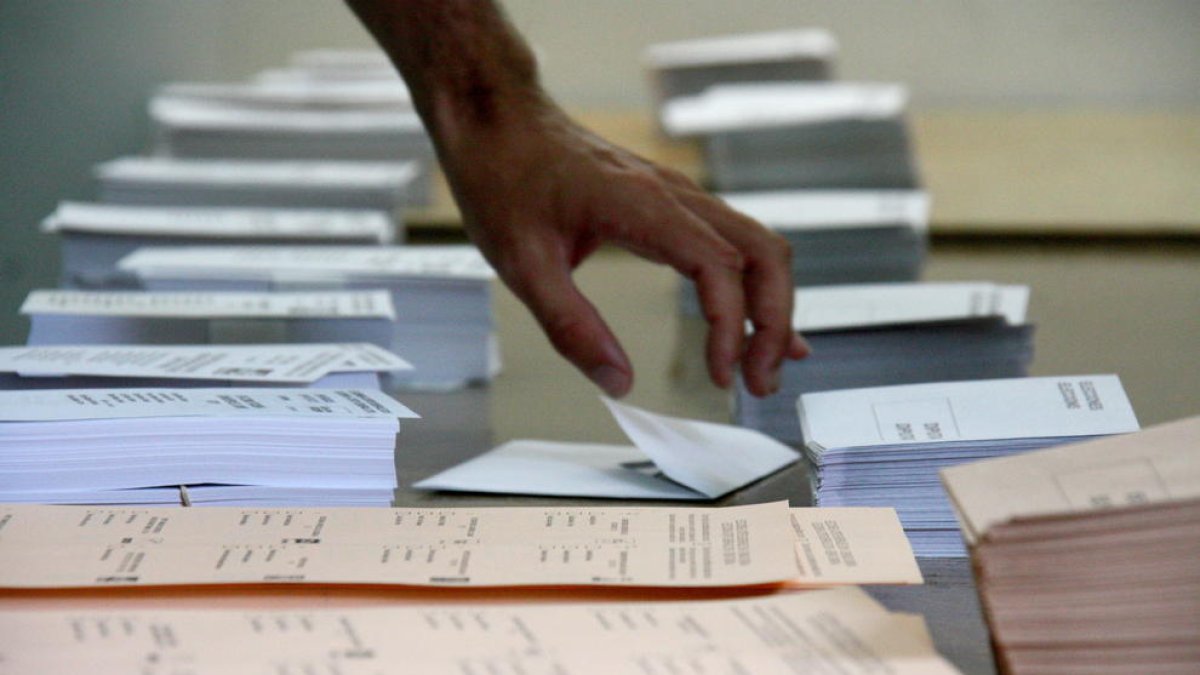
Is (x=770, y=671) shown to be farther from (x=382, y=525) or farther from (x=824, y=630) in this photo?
(x=382, y=525)

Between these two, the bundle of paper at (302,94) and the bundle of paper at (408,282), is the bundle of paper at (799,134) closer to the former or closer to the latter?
the bundle of paper at (302,94)

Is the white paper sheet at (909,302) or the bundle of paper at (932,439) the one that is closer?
the bundle of paper at (932,439)

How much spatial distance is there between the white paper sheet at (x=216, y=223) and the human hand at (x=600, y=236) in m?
0.47

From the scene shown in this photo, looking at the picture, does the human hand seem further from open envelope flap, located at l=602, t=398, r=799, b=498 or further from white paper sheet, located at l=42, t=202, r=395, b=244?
white paper sheet, located at l=42, t=202, r=395, b=244

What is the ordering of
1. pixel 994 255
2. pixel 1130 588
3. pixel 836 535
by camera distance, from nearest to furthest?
pixel 1130 588, pixel 836 535, pixel 994 255

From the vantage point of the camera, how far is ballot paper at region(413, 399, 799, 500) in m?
0.98

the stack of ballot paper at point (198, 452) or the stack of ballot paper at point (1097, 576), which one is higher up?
the stack of ballot paper at point (1097, 576)

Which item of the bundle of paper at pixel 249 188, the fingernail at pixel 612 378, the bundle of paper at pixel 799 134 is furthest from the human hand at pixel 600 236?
the bundle of paper at pixel 799 134

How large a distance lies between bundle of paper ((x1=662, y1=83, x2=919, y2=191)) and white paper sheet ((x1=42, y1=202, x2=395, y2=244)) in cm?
74

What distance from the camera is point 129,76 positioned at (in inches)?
90.4

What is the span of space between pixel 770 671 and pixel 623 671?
0.06m

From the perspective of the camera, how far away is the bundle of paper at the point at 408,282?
1382 mm

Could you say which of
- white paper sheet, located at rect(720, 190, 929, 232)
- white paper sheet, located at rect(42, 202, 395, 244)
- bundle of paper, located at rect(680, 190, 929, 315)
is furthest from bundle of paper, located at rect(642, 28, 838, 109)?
white paper sheet, located at rect(42, 202, 395, 244)

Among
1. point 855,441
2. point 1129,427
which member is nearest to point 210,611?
point 855,441
